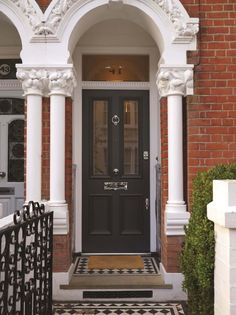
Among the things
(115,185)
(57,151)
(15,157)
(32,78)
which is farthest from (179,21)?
(15,157)

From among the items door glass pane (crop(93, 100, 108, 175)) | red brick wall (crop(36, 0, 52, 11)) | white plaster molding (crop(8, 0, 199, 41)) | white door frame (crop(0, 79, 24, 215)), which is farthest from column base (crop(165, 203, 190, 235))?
red brick wall (crop(36, 0, 52, 11))

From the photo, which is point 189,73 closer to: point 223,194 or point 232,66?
point 232,66

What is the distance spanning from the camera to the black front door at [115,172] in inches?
239

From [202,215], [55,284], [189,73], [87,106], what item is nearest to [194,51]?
[189,73]

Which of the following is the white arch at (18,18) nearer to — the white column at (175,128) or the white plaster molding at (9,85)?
the white plaster molding at (9,85)

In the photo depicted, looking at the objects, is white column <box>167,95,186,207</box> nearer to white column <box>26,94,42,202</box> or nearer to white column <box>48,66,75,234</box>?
white column <box>48,66,75,234</box>

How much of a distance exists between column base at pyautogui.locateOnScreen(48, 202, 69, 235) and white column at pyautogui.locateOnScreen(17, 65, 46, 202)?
231 mm

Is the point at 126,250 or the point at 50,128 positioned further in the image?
the point at 126,250

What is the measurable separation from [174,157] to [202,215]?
1.44 metres

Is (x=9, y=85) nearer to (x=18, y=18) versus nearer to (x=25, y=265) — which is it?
(x=18, y=18)

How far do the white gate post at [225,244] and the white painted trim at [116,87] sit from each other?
2.85m

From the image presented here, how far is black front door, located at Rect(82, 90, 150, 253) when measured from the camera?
6.07 m

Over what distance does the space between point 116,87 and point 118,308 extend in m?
3.25

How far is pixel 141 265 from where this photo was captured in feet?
18.1
